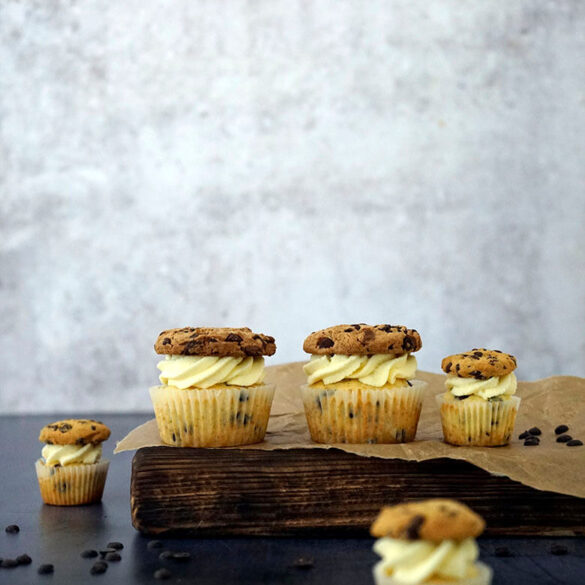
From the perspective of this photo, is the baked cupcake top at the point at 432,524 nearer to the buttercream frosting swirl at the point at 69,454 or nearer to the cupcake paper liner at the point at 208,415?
the cupcake paper liner at the point at 208,415

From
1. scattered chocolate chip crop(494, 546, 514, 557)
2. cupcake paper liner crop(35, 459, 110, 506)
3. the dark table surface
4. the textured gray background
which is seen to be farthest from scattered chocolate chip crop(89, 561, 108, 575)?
the textured gray background

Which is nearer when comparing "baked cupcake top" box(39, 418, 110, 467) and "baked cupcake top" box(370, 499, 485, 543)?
"baked cupcake top" box(370, 499, 485, 543)

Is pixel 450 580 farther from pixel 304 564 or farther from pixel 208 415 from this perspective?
pixel 208 415

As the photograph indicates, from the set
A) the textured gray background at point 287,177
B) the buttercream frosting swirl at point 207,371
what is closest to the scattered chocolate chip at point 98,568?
the buttercream frosting swirl at point 207,371

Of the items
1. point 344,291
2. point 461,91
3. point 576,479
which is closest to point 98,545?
point 576,479

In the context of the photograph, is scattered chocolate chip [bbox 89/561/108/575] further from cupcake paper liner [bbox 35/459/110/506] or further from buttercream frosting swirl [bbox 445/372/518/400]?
buttercream frosting swirl [bbox 445/372/518/400]

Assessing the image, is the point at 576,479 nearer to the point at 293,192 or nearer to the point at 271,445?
the point at 271,445

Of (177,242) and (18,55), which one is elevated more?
(18,55)
